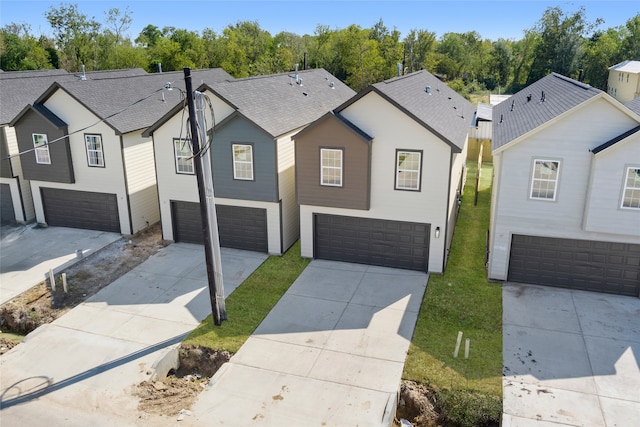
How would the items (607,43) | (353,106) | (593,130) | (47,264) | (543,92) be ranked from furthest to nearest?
(607,43) < (543,92) < (47,264) < (353,106) < (593,130)

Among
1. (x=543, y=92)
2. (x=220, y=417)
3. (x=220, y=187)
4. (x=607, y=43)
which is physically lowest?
(x=220, y=417)

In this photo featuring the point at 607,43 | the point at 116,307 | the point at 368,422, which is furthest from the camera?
the point at 607,43

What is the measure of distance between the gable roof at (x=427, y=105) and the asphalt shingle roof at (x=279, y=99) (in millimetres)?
3217

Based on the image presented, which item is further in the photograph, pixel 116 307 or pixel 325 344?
pixel 116 307

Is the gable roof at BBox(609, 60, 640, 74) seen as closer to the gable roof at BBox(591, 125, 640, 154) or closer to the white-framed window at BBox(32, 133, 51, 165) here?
the gable roof at BBox(591, 125, 640, 154)

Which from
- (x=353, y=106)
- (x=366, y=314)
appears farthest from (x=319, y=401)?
(x=353, y=106)

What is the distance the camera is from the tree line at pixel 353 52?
55594mm

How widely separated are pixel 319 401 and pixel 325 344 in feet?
7.86

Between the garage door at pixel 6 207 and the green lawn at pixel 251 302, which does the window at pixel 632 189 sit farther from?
the garage door at pixel 6 207

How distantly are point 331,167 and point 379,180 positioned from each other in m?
1.77

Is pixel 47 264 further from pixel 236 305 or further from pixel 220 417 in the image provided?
pixel 220 417

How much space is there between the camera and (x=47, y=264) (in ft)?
63.4

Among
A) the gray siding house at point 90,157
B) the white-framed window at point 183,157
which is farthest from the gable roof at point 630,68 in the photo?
the gray siding house at point 90,157

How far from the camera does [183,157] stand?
2009 cm
